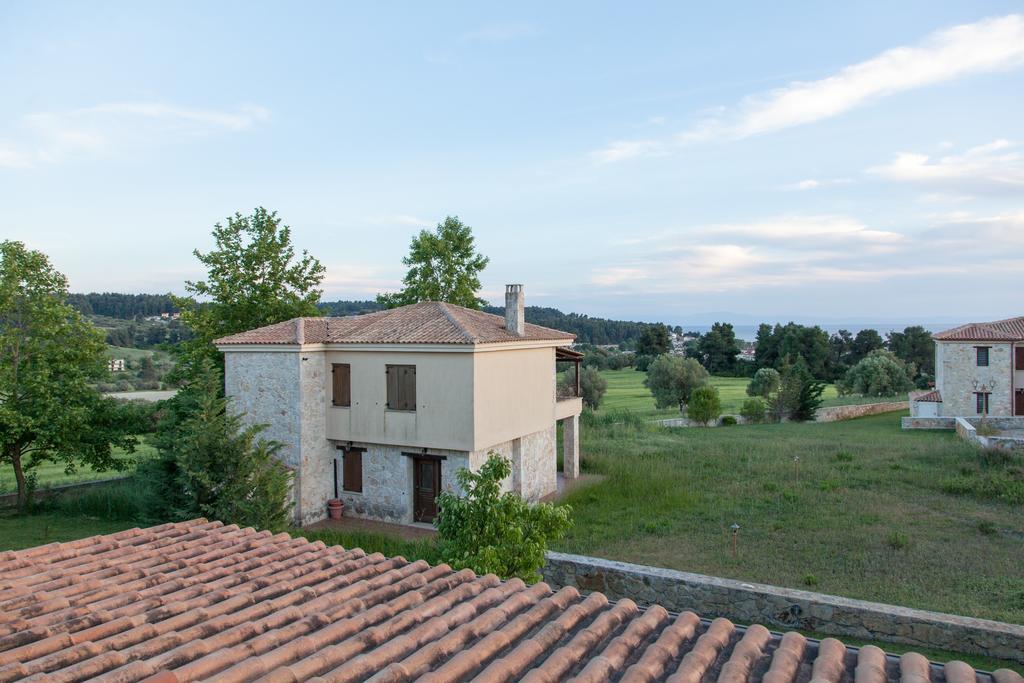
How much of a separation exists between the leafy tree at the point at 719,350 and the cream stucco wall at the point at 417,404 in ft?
249

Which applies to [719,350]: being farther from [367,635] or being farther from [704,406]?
[367,635]

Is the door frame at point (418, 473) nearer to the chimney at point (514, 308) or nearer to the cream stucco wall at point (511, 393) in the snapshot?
the cream stucco wall at point (511, 393)

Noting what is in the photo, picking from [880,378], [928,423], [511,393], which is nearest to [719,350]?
[880,378]

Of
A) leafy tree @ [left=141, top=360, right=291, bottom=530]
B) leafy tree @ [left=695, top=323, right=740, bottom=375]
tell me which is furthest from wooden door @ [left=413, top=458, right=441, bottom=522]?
leafy tree @ [left=695, top=323, right=740, bottom=375]

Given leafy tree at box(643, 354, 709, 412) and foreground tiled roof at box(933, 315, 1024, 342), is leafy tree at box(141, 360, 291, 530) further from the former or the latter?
leafy tree at box(643, 354, 709, 412)

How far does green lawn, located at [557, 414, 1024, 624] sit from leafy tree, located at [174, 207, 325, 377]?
13.2 meters

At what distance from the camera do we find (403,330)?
1923cm

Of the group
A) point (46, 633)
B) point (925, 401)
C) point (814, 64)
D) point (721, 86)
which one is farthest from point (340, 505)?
point (925, 401)

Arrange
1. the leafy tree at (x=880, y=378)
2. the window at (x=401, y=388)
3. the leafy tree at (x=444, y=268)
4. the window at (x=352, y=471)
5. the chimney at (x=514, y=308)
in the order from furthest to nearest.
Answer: the leafy tree at (x=880, y=378)
the leafy tree at (x=444, y=268)
the chimney at (x=514, y=308)
the window at (x=352, y=471)
the window at (x=401, y=388)

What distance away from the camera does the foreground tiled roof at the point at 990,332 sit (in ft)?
117

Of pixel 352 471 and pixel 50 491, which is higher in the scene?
pixel 352 471

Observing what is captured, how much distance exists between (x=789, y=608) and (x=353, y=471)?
1280cm

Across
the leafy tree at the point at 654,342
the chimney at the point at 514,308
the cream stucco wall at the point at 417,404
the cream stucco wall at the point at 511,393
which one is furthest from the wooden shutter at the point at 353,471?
the leafy tree at the point at 654,342

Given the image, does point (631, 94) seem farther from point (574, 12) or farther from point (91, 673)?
point (91, 673)
